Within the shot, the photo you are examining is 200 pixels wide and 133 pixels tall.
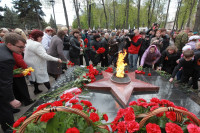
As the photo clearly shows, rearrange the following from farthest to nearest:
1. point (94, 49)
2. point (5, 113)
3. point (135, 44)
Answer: point (94, 49) < point (135, 44) < point (5, 113)

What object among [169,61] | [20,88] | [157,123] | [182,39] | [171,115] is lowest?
[20,88]

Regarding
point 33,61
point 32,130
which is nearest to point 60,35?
point 33,61

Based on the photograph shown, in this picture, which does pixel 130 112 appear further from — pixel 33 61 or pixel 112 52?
pixel 112 52

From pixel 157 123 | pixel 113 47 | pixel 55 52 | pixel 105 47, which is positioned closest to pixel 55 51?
pixel 55 52

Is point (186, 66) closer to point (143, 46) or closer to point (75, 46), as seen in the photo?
point (143, 46)

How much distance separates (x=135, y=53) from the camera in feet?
17.8

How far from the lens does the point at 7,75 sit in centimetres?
180

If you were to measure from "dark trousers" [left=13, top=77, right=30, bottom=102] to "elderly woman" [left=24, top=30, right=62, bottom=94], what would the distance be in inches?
14.1

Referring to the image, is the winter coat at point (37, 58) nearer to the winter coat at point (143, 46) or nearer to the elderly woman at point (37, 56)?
the elderly woman at point (37, 56)

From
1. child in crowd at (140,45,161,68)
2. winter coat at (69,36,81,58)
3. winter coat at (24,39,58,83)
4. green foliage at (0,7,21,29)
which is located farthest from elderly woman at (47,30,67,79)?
green foliage at (0,7,21,29)

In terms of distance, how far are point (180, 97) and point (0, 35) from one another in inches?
257

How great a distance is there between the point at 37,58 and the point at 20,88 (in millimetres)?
915

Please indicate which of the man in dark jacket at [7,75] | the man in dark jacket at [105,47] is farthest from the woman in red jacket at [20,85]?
the man in dark jacket at [105,47]

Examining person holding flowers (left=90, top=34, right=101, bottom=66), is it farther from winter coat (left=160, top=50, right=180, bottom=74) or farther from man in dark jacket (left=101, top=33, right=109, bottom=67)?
winter coat (left=160, top=50, right=180, bottom=74)
